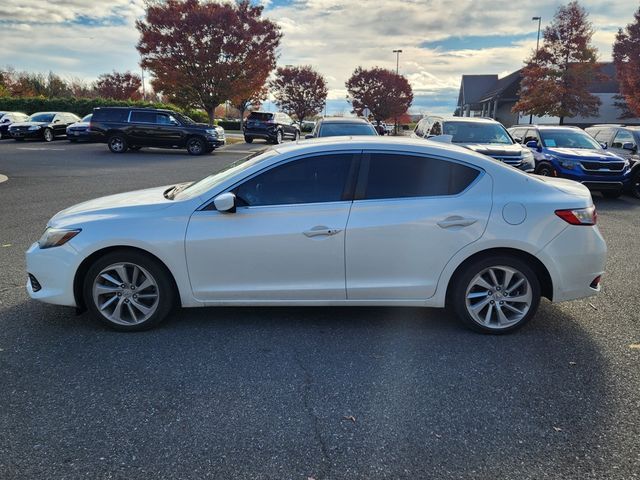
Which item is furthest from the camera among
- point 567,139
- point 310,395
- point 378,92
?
point 378,92

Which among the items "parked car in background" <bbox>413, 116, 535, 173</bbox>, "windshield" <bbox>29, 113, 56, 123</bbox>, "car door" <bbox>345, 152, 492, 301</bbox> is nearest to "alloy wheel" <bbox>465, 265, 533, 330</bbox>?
"car door" <bbox>345, 152, 492, 301</bbox>

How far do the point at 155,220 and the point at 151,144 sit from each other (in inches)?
751

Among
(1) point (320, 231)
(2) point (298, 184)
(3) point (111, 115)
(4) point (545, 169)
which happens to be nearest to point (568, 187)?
(1) point (320, 231)

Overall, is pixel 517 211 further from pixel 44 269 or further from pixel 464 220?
pixel 44 269

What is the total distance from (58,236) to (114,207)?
1.60 feet

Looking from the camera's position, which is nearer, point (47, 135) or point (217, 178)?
point (217, 178)

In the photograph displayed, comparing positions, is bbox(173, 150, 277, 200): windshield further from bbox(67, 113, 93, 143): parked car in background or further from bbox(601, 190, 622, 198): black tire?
bbox(67, 113, 93, 143): parked car in background

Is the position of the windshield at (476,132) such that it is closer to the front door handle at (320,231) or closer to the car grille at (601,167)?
the car grille at (601,167)

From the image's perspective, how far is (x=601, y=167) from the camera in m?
11.0

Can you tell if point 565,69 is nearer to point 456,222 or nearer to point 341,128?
point 341,128

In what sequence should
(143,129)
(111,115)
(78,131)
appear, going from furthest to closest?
(78,131), (111,115), (143,129)

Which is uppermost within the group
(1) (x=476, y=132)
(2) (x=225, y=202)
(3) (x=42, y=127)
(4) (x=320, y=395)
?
(1) (x=476, y=132)

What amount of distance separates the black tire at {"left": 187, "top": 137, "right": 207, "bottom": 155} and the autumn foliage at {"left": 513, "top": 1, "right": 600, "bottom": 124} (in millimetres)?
19591

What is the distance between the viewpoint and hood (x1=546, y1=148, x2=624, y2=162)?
435 inches
